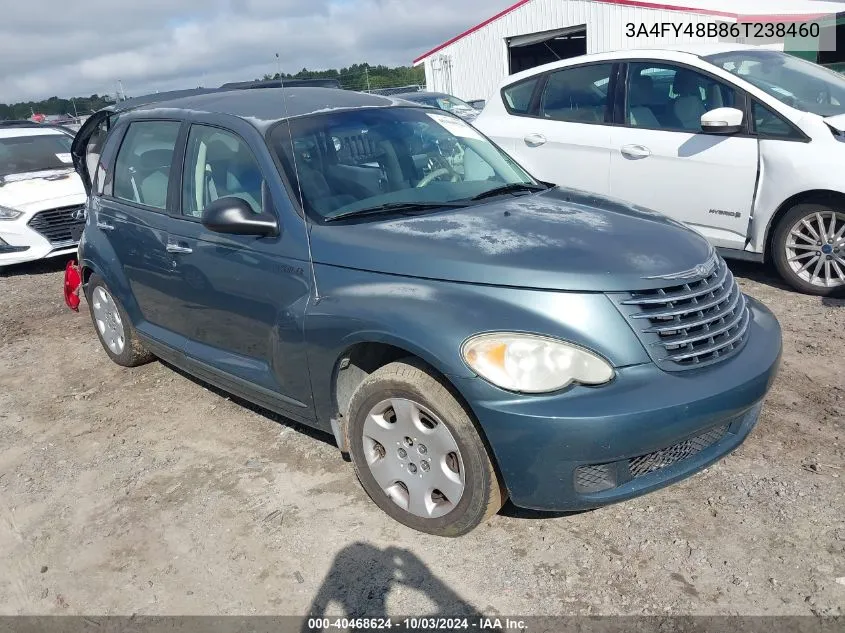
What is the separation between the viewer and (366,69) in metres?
5.76

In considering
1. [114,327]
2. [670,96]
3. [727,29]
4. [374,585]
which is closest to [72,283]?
[114,327]

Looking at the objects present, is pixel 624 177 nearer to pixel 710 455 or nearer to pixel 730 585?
pixel 710 455

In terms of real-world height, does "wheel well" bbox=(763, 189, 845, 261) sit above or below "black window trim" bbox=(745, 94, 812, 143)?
below

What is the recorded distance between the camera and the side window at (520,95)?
680cm

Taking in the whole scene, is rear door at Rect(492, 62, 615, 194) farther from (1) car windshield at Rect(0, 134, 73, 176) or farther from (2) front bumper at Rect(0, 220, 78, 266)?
(1) car windshield at Rect(0, 134, 73, 176)

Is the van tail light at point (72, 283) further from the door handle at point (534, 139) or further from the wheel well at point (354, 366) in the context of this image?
the door handle at point (534, 139)

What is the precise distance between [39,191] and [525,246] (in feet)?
25.3

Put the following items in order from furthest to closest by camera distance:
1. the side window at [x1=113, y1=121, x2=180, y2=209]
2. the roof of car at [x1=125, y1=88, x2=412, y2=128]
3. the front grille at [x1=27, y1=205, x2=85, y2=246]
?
the front grille at [x1=27, y1=205, x2=85, y2=246]
the side window at [x1=113, y1=121, x2=180, y2=209]
the roof of car at [x1=125, y1=88, x2=412, y2=128]

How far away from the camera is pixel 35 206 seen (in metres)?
8.34

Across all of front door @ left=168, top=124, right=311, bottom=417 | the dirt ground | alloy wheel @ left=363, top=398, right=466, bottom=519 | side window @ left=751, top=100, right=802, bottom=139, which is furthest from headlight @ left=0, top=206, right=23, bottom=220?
side window @ left=751, top=100, right=802, bottom=139

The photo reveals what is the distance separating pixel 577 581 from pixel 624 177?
4.13 m

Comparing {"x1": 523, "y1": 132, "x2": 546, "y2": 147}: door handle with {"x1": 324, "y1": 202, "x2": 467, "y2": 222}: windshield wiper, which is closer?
{"x1": 324, "y1": 202, "x2": 467, "y2": 222}: windshield wiper

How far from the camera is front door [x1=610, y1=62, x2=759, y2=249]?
17.8ft

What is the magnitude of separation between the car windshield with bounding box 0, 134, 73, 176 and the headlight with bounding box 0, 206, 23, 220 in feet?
2.81
